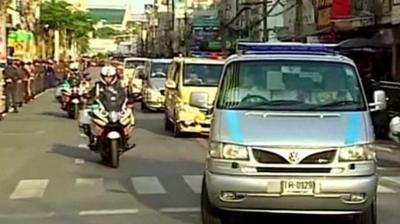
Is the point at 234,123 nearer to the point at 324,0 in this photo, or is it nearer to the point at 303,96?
the point at 303,96

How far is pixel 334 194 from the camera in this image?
10352 mm

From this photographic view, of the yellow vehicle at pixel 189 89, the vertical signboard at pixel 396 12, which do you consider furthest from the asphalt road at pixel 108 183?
the vertical signboard at pixel 396 12

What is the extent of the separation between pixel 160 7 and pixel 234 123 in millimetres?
158500

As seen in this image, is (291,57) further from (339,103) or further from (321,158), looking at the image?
(321,158)

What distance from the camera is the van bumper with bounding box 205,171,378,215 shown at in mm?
10344

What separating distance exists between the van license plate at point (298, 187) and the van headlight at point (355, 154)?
16.5 inches

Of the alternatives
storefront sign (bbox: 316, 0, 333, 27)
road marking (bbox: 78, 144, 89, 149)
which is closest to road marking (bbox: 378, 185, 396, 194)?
road marking (bbox: 78, 144, 89, 149)

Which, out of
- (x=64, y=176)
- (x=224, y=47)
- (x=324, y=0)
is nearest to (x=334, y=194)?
(x=64, y=176)

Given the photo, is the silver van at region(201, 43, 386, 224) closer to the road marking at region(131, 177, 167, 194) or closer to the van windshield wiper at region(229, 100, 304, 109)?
the van windshield wiper at region(229, 100, 304, 109)

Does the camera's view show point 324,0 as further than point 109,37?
No

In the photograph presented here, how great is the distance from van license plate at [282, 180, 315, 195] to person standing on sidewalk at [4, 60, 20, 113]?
1056 inches

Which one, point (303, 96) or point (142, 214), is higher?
point (303, 96)

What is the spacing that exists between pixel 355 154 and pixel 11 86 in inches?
1093

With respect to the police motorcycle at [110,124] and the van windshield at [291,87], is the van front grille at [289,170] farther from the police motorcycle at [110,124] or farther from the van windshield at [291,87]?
the police motorcycle at [110,124]
